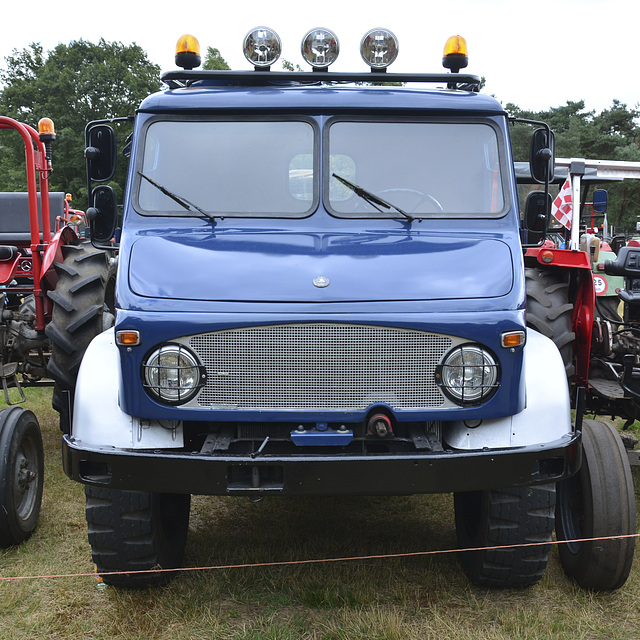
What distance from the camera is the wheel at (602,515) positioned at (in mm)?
3922

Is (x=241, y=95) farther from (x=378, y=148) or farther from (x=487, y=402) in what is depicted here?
(x=487, y=402)

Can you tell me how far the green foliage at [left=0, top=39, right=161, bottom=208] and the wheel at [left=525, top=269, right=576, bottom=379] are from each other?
34.9 metres

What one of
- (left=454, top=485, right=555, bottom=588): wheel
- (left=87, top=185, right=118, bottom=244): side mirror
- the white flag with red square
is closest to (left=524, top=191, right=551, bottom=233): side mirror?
(left=454, top=485, right=555, bottom=588): wheel

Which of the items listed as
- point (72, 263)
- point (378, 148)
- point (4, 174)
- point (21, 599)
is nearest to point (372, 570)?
point (21, 599)

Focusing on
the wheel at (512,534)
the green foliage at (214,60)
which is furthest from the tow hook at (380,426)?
the green foliage at (214,60)

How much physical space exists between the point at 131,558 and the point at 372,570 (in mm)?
1341

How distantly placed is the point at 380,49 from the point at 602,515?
9.95 ft

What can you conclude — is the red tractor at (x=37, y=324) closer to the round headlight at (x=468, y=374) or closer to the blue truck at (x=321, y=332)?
the blue truck at (x=321, y=332)

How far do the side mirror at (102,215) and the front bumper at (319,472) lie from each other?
1.59 metres

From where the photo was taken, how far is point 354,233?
157 inches

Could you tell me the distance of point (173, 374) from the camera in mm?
3379

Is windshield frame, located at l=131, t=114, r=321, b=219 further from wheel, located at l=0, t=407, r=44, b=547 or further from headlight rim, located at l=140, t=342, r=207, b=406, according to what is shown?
wheel, located at l=0, t=407, r=44, b=547

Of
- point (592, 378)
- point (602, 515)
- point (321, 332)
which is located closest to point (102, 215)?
point (321, 332)

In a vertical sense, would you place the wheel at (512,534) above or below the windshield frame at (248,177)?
below
